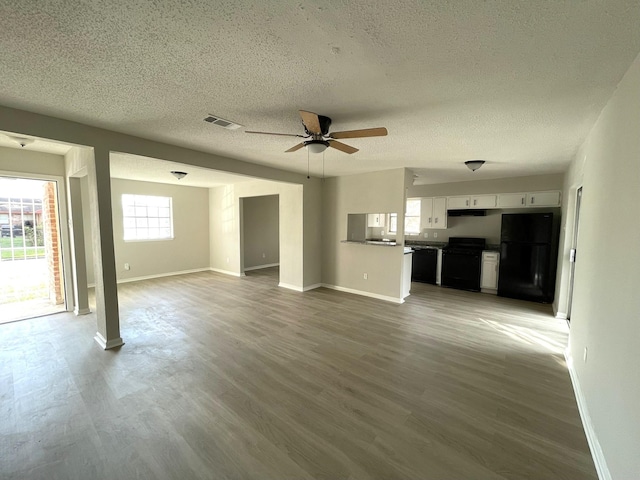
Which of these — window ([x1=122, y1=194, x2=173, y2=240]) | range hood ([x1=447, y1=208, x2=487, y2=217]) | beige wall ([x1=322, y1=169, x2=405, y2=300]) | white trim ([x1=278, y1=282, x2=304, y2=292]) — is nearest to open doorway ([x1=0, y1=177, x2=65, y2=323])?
window ([x1=122, y1=194, x2=173, y2=240])

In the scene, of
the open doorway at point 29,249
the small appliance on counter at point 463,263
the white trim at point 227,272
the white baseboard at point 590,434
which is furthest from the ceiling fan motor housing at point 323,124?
the white trim at point 227,272

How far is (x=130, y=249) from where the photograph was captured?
6426 mm

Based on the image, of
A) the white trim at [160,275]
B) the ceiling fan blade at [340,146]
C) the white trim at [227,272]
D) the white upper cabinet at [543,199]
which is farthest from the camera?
the white trim at [227,272]

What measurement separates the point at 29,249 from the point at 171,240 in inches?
106

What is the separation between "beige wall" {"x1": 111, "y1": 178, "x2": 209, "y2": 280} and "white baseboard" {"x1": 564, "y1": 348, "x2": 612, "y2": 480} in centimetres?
784

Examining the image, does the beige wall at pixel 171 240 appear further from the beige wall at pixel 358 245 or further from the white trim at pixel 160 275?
the beige wall at pixel 358 245

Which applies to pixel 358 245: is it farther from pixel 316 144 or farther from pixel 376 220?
pixel 316 144

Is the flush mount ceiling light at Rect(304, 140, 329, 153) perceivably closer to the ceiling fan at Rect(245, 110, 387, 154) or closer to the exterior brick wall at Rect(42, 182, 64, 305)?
the ceiling fan at Rect(245, 110, 387, 154)

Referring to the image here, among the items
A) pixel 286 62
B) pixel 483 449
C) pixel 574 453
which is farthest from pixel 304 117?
pixel 574 453

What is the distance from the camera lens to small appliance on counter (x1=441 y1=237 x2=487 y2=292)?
5719 millimetres

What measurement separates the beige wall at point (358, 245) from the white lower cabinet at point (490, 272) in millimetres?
2120

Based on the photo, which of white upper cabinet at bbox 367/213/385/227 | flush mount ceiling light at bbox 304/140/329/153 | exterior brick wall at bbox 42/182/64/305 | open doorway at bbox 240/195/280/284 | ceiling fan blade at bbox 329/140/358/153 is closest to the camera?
flush mount ceiling light at bbox 304/140/329/153

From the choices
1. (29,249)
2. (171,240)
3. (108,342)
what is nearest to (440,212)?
(108,342)

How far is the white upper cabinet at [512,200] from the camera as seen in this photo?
17.7 ft
